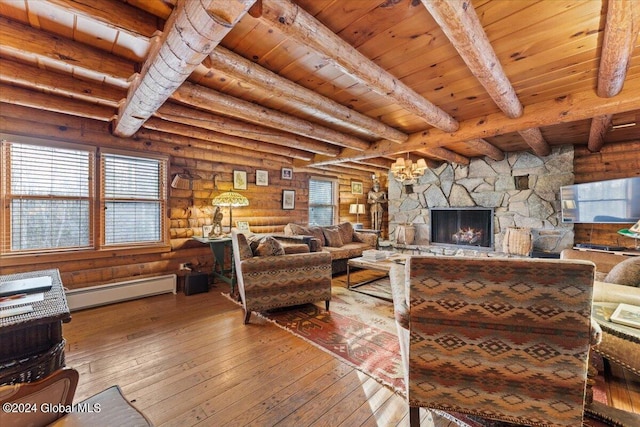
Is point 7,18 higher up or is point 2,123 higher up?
point 7,18

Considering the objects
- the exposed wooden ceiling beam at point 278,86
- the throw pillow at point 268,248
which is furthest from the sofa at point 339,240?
the exposed wooden ceiling beam at point 278,86

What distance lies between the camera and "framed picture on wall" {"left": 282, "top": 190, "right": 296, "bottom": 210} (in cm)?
550

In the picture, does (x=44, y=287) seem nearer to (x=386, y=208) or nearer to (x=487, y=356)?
(x=487, y=356)

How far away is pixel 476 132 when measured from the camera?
10.1 ft

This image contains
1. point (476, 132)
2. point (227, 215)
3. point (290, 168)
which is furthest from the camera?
point (290, 168)

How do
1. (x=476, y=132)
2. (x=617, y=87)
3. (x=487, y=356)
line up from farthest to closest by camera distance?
1. (x=476, y=132)
2. (x=617, y=87)
3. (x=487, y=356)

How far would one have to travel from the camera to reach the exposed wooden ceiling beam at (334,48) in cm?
130

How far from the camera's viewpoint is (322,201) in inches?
261

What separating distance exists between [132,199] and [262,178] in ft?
6.92

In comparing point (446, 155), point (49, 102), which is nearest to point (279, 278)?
point (49, 102)

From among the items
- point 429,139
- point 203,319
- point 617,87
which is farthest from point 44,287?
point 617,87

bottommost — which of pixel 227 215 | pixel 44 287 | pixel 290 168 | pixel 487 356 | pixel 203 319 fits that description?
pixel 203 319

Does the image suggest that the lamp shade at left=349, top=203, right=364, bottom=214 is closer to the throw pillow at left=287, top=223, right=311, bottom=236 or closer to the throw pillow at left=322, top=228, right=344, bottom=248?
the throw pillow at left=322, top=228, right=344, bottom=248

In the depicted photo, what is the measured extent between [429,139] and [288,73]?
7.22 ft
